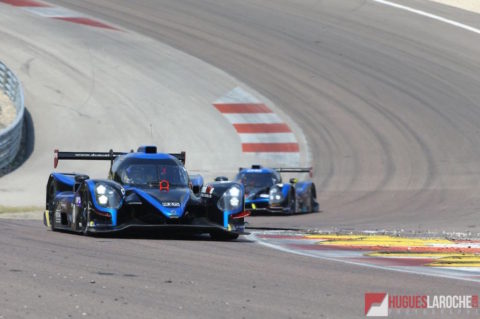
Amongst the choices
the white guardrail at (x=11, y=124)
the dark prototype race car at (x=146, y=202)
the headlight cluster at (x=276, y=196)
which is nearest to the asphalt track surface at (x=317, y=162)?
the dark prototype race car at (x=146, y=202)

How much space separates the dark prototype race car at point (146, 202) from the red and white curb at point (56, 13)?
26.7m

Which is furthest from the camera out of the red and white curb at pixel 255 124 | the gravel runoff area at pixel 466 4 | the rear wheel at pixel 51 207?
the gravel runoff area at pixel 466 4

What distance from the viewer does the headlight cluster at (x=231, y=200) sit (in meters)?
13.9

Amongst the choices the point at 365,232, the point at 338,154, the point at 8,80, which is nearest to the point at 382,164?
the point at 338,154

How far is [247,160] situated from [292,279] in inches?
860

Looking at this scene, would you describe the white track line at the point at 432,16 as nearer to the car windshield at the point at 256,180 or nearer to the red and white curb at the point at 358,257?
the car windshield at the point at 256,180

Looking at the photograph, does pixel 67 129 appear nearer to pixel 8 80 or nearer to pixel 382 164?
pixel 8 80

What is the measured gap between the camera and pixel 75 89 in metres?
33.7

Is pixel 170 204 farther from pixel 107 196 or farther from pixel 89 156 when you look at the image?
pixel 89 156

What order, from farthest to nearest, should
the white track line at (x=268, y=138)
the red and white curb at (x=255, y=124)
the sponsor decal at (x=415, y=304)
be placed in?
1. the white track line at (x=268, y=138)
2. the red and white curb at (x=255, y=124)
3. the sponsor decal at (x=415, y=304)

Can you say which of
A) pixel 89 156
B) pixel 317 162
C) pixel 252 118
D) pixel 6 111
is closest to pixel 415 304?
pixel 89 156

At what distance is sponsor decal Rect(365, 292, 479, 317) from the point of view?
7320 mm

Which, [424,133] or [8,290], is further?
[424,133]

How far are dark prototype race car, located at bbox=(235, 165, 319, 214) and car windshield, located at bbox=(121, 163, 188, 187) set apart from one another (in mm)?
8182
